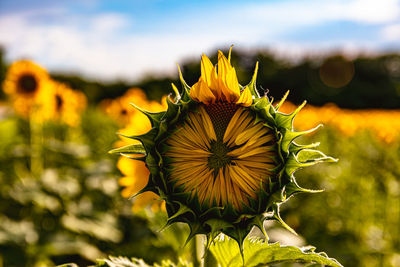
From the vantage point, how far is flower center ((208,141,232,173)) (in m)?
0.96

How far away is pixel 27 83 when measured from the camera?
17.2ft

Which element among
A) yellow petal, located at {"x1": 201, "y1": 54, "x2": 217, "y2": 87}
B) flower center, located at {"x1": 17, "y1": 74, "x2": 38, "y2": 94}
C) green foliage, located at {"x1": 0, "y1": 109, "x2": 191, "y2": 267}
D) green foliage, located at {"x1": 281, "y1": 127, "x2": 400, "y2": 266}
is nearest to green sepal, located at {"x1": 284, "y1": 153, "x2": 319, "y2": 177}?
yellow petal, located at {"x1": 201, "y1": 54, "x2": 217, "y2": 87}

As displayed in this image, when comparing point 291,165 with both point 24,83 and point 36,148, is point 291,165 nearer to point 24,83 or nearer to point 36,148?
point 36,148

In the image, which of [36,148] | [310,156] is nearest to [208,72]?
[310,156]

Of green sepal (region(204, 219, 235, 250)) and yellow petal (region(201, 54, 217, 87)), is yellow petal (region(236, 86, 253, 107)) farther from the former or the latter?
green sepal (region(204, 219, 235, 250))

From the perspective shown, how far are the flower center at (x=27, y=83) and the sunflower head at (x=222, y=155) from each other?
15.6ft

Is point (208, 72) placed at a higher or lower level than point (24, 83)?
higher

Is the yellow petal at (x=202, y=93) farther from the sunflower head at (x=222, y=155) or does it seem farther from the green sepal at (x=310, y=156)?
the green sepal at (x=310, y=156)

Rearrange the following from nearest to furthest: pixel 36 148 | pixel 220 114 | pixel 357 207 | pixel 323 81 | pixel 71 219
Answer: pixel 220 114
pixel 71 219
pixel 357 207
pixel 36 148
pixel 323 81

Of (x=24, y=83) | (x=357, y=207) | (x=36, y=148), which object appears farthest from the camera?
(x=24, y=83)

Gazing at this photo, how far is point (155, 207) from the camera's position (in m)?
1.64

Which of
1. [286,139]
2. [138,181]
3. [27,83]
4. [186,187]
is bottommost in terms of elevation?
[27,83]

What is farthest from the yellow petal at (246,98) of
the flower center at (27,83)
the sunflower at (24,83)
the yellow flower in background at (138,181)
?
the flower center at (27,83)

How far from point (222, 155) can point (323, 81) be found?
2460 centimetres
